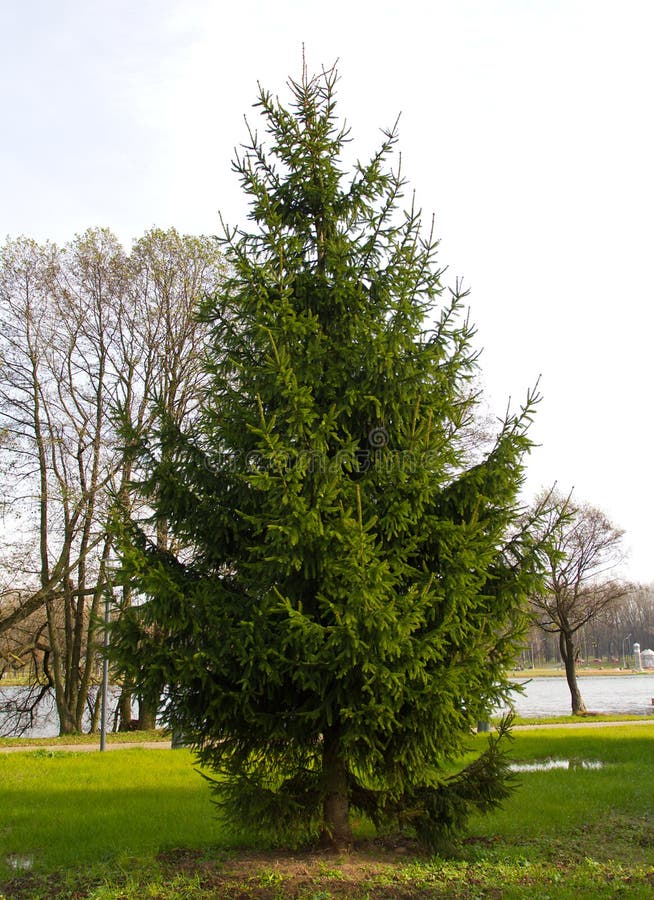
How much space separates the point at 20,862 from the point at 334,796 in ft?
9.95

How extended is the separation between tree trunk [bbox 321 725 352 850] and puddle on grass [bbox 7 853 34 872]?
8.89ft

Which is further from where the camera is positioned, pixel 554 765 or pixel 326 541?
pixel 554 765

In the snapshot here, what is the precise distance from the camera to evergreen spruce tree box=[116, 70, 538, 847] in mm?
5863

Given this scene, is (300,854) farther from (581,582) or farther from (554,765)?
(581,582)

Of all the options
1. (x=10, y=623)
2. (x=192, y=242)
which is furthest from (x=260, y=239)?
(x=10, y=623)

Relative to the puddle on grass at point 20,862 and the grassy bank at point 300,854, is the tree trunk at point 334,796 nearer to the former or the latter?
the grassy bank at point 300,854

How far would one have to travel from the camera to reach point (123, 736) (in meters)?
20.6

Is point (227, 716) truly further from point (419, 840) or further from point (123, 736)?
point (123, 736)

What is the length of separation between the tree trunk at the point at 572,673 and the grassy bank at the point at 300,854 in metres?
15.5

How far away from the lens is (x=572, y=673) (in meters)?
26.7

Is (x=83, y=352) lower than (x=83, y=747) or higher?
higher

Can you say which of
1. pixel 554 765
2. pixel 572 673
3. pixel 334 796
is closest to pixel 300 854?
pixel 334 796

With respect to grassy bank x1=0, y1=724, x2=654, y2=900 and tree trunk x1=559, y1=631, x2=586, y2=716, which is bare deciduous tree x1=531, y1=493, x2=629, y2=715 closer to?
tree trunk x1=559, y1=631, x2=586, y2=716

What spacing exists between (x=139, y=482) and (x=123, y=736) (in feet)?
53.1
